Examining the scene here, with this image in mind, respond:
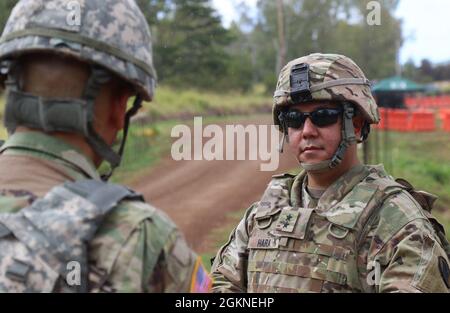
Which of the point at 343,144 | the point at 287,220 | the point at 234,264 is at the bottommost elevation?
the point at 234,264

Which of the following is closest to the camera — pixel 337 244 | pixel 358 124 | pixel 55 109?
pixel 55 109

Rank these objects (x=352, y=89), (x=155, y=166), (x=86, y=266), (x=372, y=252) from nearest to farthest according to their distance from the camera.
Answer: (x=86, y=266) → (x=372, y=252) → (x=352, y=89) → (x=155, y=166)

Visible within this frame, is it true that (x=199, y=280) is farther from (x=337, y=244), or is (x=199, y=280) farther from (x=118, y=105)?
(x=337, y=244)

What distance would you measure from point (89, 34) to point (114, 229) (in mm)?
543

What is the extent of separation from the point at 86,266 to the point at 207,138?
63.4 ft

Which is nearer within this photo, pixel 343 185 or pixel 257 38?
pixel 343 185

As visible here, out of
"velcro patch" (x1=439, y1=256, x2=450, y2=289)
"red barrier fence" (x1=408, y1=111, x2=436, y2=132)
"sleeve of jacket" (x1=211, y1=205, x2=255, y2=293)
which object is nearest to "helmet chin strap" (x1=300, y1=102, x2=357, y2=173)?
"sleeve of jacket" (x1=211, y1=205, x2=255, y2=293)

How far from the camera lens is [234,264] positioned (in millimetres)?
3348

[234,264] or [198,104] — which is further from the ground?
[198,104]

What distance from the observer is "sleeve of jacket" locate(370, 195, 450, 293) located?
2764 mm

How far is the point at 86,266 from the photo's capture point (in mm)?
1692

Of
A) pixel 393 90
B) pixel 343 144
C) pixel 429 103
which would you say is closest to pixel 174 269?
pixel 343 144
